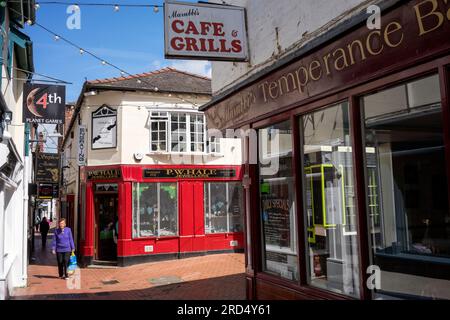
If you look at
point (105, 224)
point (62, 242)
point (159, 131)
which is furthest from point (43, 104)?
point (105, 224)

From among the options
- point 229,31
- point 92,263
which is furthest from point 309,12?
point 92,263

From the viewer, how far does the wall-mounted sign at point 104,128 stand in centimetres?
1552

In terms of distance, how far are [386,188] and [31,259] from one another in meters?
15.4

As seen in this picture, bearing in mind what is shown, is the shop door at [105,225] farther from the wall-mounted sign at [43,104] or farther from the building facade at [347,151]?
the building facade at [347,151]

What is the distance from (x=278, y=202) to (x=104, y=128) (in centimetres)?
1084

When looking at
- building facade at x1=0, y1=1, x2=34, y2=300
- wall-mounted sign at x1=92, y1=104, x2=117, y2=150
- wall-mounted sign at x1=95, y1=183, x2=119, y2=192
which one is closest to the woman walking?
building facade at x1=0, y1=1, x2=34, y2=300

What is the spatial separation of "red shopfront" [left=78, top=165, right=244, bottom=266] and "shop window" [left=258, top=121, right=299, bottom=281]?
9267mm

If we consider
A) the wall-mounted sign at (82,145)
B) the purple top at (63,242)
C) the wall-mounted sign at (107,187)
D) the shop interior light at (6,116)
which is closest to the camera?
the shop interior light at (6,116)

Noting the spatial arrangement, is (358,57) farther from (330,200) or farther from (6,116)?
(6,116)

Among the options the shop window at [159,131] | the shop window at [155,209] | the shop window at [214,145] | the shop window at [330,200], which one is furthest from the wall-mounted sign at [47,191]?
the shop window at [330,200]

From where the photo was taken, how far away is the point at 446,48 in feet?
10.8

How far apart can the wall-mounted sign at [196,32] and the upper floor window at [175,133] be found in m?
9.58

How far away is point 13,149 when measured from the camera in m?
8.62

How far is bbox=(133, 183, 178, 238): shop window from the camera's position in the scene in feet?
50.0
